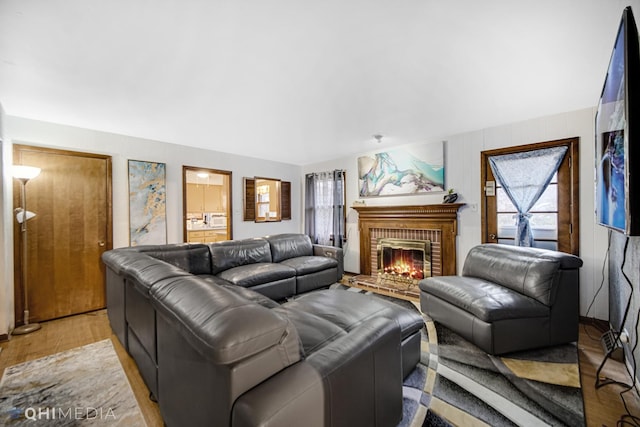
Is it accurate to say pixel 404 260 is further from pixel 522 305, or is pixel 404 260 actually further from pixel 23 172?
pixel 23 172

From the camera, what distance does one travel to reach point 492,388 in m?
1.76

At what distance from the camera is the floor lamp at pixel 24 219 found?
2662mm

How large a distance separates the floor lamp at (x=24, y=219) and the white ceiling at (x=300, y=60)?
0.68 meters

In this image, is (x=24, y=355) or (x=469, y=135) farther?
(x=469, y=135)

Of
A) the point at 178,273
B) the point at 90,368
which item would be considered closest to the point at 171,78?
the point at 178,273

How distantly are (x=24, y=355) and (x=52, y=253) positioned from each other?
127 cm

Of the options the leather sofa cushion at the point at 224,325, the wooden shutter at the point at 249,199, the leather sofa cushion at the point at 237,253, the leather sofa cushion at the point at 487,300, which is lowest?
the leather sofa cushion at the point at 487,300

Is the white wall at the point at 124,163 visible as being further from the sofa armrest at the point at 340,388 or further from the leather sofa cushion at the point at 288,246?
the sofa armrest at the point at 340,388

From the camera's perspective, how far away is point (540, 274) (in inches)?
90.1

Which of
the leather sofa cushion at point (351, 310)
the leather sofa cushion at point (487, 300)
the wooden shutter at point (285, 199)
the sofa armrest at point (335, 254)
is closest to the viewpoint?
the leather sofa cushion at point (351, 310)

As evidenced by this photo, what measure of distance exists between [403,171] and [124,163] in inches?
168

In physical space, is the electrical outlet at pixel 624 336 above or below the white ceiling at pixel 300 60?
below

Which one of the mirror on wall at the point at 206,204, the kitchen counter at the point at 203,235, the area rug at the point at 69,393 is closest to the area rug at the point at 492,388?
the area rug at the point at 69,393

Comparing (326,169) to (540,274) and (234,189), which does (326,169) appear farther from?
(540,274)
